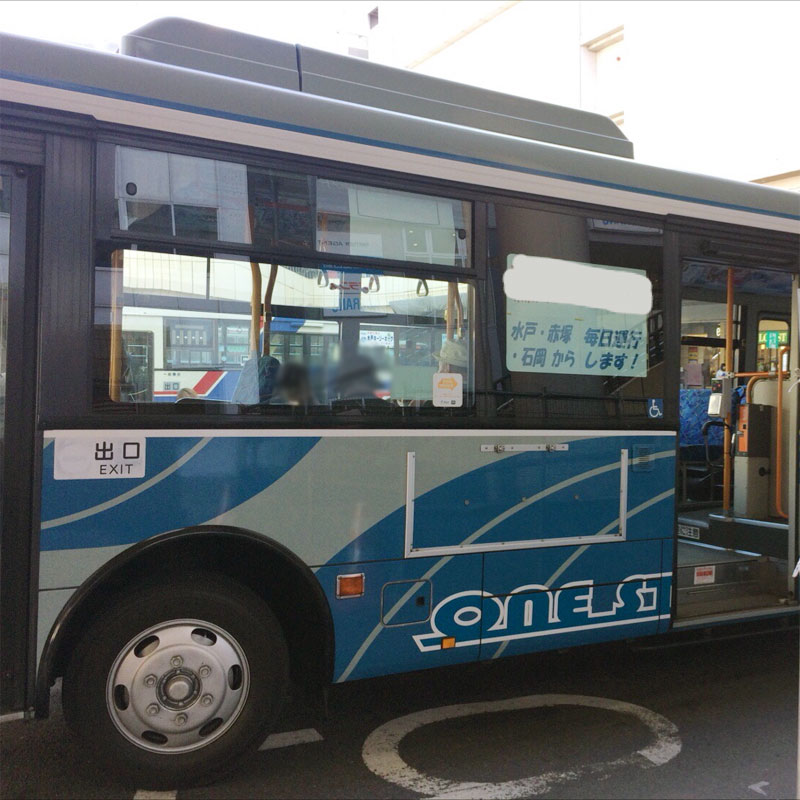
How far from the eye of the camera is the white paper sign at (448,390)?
12.5 ft

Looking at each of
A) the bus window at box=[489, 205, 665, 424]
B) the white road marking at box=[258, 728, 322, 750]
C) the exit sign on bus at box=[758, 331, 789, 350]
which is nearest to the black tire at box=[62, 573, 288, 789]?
the white road marking at box=[258, 728, 322, 750]

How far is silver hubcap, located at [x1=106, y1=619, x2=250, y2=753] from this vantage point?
326 centimetres

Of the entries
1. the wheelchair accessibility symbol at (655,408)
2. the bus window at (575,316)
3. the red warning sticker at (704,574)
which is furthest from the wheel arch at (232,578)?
the red warning sticker at (704,574)

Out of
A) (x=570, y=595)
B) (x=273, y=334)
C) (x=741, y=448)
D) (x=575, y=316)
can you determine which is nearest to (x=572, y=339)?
(x=575, y=316)

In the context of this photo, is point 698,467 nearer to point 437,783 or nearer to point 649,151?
point 437,783

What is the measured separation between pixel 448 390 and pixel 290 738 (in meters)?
1.89

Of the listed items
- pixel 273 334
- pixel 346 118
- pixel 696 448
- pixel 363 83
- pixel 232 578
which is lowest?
pixel 232 578

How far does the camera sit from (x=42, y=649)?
3068 millimetres

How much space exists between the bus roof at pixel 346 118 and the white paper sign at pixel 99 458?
4.25ft

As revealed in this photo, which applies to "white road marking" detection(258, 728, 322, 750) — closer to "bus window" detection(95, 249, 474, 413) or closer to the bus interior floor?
"bus window" detection(95, 249, 474, 413)

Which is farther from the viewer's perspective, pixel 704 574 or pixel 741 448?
pixel 741 448

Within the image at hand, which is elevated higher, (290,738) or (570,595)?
(570,595)

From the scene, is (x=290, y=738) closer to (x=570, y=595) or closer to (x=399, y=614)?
(x=399, y=614)

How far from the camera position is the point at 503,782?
3.47 meters
